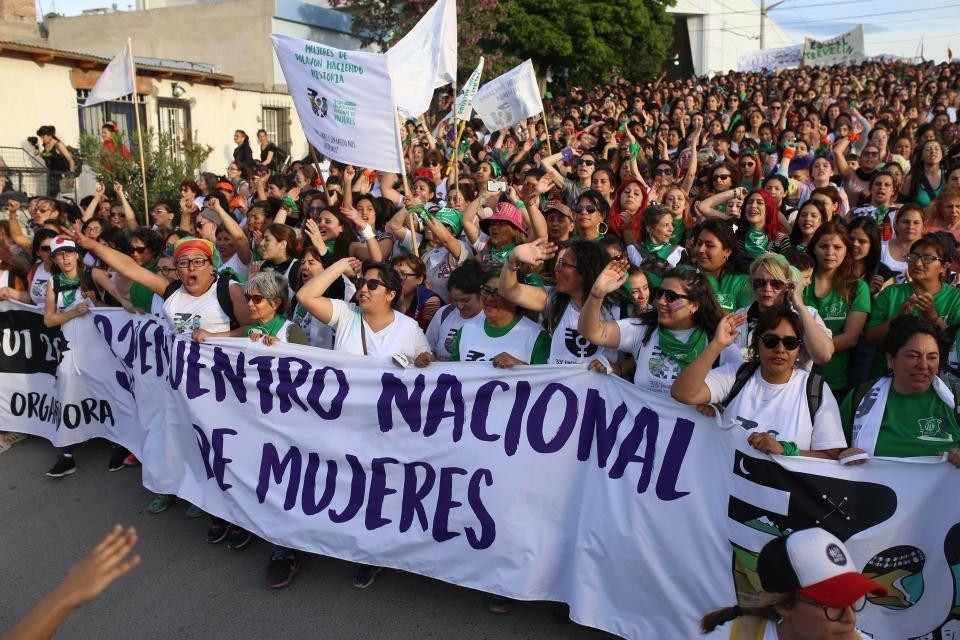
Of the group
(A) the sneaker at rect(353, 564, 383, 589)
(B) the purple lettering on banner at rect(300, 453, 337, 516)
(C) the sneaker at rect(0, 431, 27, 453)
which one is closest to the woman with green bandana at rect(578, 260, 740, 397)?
(B) the purple lettering on banner at rect(300, 453, 337, 516)

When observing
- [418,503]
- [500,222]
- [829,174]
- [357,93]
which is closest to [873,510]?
[418,503]

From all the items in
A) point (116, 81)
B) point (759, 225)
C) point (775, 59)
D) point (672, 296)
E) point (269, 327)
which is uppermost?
point (775, 59)

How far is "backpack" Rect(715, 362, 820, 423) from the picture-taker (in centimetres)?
331

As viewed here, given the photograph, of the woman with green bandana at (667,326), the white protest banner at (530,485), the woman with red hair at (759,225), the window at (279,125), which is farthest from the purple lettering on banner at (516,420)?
the window at (279,125)

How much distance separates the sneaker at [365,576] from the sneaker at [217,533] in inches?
38.3

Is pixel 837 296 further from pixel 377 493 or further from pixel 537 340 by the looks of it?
pixel 377 493

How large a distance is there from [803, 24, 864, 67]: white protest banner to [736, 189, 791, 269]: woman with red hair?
71.6 ft

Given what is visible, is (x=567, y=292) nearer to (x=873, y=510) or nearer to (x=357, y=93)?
(x=873, y=510)

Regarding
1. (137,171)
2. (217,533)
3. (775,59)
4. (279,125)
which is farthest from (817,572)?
(775,59)

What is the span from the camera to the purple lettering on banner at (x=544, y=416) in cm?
375

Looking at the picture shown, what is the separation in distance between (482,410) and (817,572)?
7.43ft

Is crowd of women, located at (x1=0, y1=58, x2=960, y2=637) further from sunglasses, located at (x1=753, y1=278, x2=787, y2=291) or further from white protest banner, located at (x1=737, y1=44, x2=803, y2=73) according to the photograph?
white protest banner, located at (x1=737, y1=44, x2=803, y2=73)

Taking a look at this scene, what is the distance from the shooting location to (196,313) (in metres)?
5.03

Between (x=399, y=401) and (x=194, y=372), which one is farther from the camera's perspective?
(x=194, y=372)
